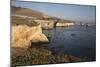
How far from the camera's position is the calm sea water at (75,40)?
8.66 ft

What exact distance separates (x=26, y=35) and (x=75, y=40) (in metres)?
0.72

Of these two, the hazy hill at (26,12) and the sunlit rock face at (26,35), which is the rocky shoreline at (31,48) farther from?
the hazy hill at (26,12)

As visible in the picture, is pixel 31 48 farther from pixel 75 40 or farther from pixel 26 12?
pixel 75 40

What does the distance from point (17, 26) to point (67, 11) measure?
0.76 metres

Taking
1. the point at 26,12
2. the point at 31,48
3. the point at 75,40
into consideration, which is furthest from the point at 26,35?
the point at 75,40

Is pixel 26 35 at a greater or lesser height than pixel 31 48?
greater

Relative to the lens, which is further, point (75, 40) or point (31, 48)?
point (75, 40)

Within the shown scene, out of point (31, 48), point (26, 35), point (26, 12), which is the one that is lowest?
point (31, 48)

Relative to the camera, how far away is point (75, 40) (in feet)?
9.00

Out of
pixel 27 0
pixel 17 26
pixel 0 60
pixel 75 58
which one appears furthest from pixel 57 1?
pixel 0 60

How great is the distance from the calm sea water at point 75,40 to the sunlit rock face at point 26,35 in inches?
3.5

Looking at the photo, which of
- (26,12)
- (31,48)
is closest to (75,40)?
(31,48)

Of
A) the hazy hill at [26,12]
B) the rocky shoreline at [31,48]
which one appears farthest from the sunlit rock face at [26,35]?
the hazy hill at [26,12]
